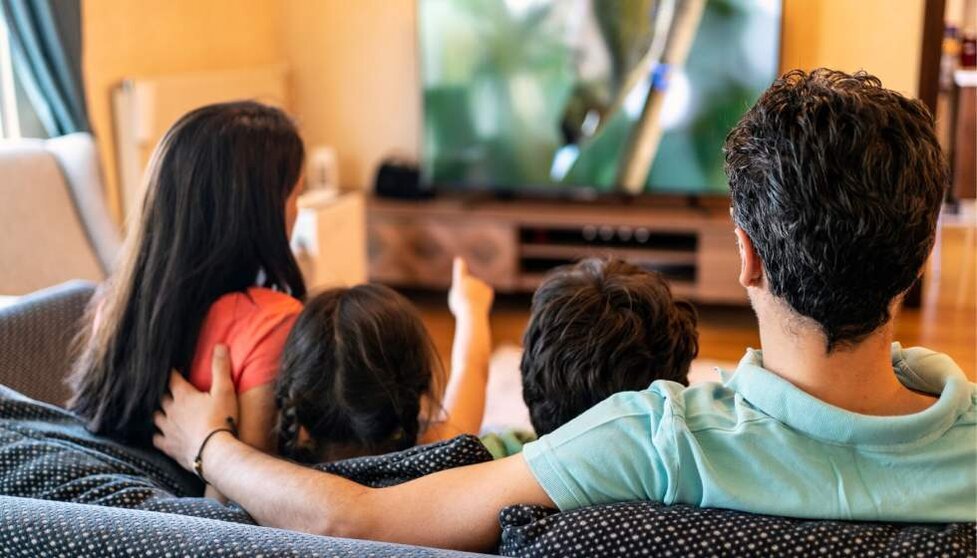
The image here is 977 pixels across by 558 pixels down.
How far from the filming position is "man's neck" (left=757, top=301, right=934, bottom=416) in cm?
90

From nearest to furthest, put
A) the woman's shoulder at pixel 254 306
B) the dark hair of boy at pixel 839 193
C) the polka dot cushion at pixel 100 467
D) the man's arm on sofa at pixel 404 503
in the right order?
1. the dark hair of boy at pixel 839 193
2. the man's arm on sofa at pixel 404 503
3. the polka dot cushion at pixel 100 467
4. the woman's shoulder at pixel 254 306

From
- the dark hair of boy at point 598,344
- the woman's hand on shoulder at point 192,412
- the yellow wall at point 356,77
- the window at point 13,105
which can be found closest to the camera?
the dark hair of boy at point 598,344

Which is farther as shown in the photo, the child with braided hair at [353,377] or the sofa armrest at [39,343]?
the sofa armrest at [39,343]

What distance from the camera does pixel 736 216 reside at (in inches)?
36.0

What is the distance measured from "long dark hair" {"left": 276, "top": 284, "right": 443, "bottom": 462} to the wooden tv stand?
8.97 feet

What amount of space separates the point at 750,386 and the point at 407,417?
1.88ft

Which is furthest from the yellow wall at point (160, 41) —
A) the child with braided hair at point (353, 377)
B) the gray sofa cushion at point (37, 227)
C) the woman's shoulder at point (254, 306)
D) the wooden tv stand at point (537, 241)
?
the child with braided hair at point (353, 377)

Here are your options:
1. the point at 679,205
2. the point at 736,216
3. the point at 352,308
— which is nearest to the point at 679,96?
the point at 679,205

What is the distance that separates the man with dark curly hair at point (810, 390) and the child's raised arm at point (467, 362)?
59 cm

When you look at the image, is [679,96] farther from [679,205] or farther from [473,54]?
[473,54]

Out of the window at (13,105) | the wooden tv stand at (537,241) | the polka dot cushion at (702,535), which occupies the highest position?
the window at (13,105)

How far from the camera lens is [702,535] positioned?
33.6 inches

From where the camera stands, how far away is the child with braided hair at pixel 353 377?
130cm

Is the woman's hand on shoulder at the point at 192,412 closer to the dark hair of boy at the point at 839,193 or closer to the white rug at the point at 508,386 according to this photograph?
the dark hair of boy at the point at 839,193
